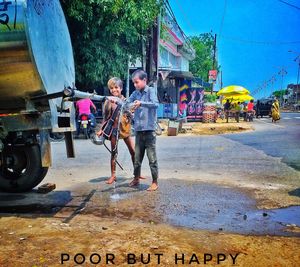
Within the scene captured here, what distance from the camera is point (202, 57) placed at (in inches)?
2226

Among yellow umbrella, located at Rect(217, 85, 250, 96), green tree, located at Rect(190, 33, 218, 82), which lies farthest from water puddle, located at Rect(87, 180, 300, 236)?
green tree, located at Rect(190, 33, 218, 82)

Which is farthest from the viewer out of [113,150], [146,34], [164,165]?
[146,34]

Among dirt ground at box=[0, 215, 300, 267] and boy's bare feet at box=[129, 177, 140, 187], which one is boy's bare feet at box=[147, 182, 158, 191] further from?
dirt ground at box=[0, 215, 300, 267]

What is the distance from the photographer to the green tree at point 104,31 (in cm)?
1223

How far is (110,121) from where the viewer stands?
5.97 m

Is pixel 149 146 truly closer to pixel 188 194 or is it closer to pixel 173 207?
pixel 188 194

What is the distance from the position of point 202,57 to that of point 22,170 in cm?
5335

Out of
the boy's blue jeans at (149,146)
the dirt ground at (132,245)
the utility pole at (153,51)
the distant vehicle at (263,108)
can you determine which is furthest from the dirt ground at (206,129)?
the distant vehicle at (263,108)

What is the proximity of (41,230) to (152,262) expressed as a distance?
1.33 m

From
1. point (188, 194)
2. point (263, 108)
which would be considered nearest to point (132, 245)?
point (188, 194)

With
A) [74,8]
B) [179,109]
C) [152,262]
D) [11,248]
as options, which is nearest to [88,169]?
[11,248]

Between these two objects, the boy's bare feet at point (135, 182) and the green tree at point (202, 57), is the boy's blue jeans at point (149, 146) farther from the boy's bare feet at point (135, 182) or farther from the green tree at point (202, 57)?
the green tree at point (202, 57)

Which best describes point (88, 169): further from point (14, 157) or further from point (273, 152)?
point (273, 152)

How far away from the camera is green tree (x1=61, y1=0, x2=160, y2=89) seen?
40.1 ft
